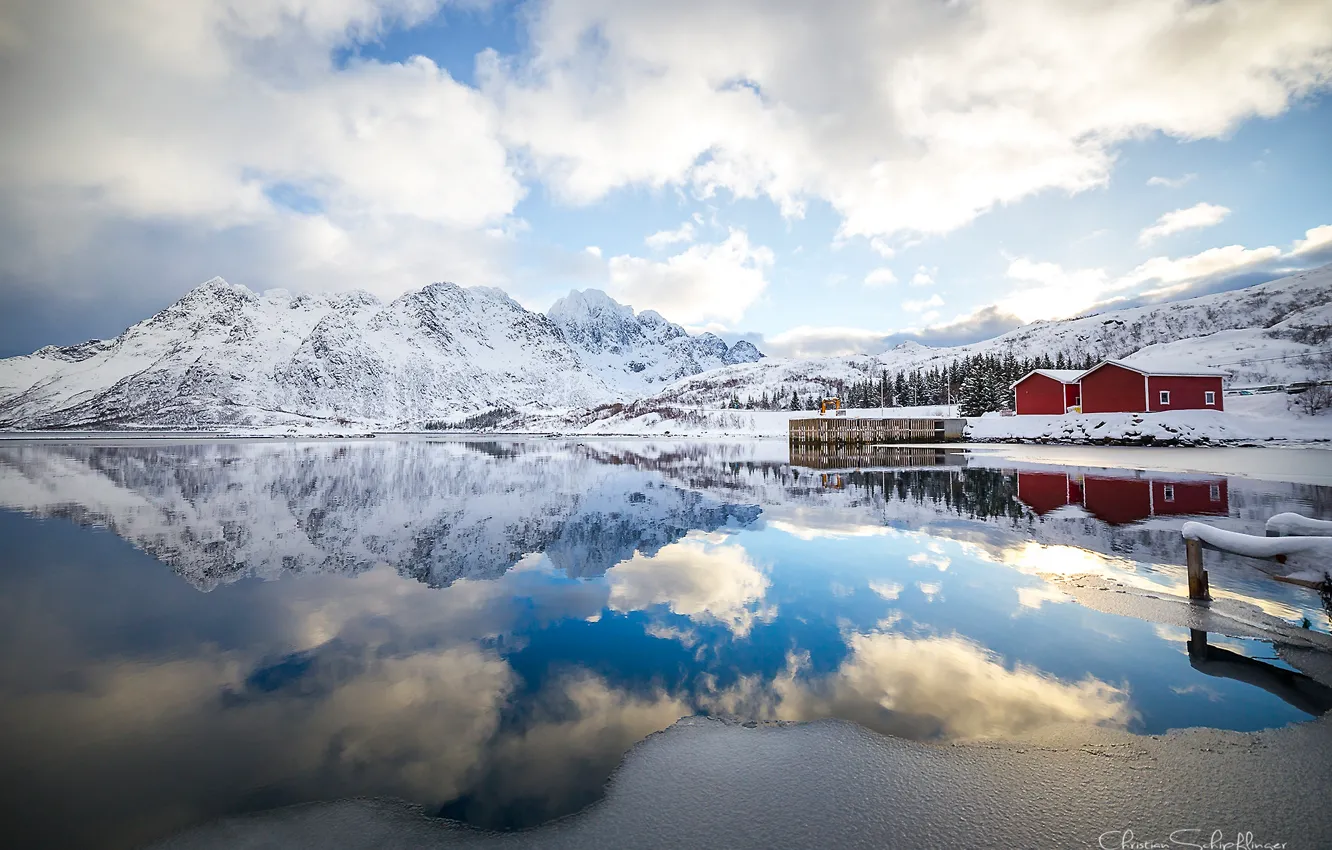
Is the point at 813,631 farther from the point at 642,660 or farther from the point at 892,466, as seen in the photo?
the point at 892,466

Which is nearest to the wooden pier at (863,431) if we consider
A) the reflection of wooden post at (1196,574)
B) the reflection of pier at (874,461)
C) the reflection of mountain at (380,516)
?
the reflection of pier at (874,461)

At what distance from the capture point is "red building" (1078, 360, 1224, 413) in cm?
4838

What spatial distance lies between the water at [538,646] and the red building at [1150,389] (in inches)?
1471

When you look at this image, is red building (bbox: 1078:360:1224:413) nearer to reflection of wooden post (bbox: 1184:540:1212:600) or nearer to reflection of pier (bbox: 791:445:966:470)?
reflection of pier (bbox: 791:445:966:470)

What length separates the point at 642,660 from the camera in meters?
7.75

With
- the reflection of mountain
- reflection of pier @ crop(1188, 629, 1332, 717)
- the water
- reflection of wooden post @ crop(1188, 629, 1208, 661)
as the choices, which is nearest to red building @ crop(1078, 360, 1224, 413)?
the water

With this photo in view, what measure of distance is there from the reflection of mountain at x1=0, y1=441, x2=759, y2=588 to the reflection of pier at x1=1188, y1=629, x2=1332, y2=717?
376 inches

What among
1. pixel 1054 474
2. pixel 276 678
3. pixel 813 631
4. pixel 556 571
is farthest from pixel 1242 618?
pixel 1054 474

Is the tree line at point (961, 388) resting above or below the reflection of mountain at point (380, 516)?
above

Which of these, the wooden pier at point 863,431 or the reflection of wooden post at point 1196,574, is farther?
the wooden pier at point 863,431

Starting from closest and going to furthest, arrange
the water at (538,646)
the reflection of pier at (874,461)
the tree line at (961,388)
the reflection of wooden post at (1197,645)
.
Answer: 1. the water at (538,646)
2. the reflection of wooden post at (1197,645)
3. the reflection of pier at (874,461)
4. the tree line at (961,388)

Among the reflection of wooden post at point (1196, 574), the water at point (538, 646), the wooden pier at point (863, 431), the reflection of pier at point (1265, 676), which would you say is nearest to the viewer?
the water at point (538, 646)

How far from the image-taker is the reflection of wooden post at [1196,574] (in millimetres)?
8883

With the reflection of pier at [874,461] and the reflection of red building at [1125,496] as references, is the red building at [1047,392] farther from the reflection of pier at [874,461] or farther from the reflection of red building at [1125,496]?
the reflection of red building at [1125,496]
